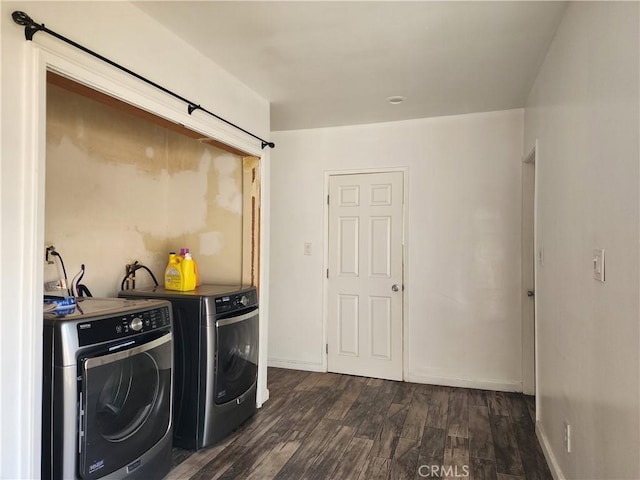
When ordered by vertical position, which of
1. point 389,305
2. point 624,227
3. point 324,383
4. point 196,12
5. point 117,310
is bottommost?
point 324,383

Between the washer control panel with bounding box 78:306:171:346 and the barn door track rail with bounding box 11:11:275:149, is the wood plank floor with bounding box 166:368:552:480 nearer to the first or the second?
the washer control panel with bounding box 78:306:171:346

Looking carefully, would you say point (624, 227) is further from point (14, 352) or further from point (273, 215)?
point (273, 215)

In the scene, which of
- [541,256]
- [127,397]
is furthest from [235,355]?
[541,256]

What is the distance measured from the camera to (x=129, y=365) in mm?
1915

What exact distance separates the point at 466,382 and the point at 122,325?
9.62ft

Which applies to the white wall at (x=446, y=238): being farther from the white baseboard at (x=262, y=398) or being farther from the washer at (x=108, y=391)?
the washer at (x=108, y=391)

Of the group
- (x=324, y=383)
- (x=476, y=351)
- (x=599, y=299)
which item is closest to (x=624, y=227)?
(x=599, y=299)

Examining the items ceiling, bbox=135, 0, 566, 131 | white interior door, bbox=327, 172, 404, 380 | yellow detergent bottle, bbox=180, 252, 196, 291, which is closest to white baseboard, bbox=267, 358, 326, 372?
white interior door, bbox=327, 172, 404, 380

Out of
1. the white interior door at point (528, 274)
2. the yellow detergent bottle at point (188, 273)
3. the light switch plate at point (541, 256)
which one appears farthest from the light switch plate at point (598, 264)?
the yellow detergent bottle at point (188, 273)

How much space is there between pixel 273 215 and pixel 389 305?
145 cm

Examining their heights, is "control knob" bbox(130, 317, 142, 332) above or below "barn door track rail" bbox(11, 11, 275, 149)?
below

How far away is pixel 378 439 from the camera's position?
2.70 m

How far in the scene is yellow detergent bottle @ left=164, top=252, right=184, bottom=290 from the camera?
2.83 metres

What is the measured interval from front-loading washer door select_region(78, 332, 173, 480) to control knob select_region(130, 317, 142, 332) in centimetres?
6
